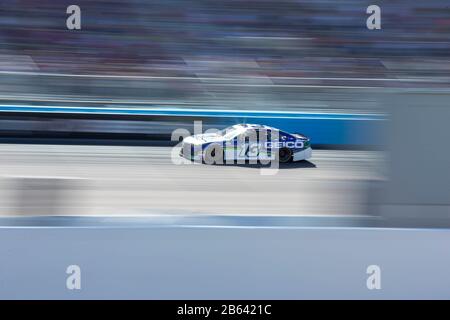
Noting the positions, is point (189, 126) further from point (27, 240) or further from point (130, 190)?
point (27, 240)

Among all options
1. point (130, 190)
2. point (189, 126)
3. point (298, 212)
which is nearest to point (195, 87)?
point (189, 126)

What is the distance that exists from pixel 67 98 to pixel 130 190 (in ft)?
16.9

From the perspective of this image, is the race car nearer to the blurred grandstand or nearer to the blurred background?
the blurred background

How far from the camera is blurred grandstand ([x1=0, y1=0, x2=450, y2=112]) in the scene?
7980mm

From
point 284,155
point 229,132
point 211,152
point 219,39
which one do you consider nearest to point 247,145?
point 229,132

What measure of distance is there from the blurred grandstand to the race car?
0.76 meters

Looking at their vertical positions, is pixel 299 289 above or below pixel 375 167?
below

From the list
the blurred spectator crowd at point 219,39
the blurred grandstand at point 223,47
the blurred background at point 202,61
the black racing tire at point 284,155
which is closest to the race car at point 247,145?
the black racing tire at point 284,155

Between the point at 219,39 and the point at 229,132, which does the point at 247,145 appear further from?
the point at 219,39

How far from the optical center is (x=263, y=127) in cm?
744

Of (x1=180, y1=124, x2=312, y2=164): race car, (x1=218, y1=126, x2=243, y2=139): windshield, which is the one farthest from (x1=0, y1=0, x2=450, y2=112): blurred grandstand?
(x1=218, y1=126, x2=243, y2=139): windshield

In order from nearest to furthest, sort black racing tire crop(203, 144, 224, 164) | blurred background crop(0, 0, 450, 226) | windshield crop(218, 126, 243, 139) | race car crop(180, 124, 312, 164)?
race car crop(180, 124, 312, 164)
black racing tire crop(203, 144, 224, 164)
windshield crop(218, 126, 243, 139)
blurred background crop(0, 0, 450, 226)

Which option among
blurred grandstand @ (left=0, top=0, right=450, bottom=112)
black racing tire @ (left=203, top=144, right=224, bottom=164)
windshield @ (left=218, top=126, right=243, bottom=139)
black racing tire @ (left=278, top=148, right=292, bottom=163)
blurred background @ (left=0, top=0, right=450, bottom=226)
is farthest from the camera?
blurred grandstand @ (left=0, top=0, right=450, bottom=112)

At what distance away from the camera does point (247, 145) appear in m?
6.83
